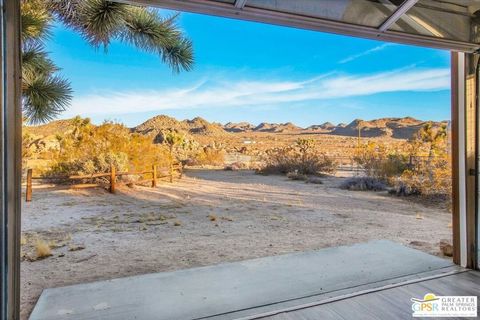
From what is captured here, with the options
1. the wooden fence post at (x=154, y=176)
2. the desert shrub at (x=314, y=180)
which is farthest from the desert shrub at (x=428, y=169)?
the wooden fence post at (x=154, y=176)

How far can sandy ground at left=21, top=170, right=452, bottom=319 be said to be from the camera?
9.05ft

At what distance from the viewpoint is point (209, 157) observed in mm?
6500

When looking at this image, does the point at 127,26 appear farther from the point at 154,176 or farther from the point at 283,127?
the point at 283,127

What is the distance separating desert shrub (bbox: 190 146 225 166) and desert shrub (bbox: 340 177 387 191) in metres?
2.83

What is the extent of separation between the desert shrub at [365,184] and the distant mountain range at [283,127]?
1176 millimetres

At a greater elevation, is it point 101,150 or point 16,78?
point 16,78

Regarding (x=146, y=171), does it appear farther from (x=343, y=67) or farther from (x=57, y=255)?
(x=343, y=67)

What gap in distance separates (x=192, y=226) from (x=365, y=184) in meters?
3.96

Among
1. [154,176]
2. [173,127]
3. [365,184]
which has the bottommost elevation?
[365,184]

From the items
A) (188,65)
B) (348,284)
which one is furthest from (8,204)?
(188,65)

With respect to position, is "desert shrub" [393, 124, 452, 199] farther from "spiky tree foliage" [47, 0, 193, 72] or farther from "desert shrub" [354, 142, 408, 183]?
"spiky tree foliage" [47, 0, 193, 72]

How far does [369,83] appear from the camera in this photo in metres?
6.39

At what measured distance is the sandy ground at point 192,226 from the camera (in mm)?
2758

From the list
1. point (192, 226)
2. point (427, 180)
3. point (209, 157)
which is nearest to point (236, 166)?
point (209, 157)
